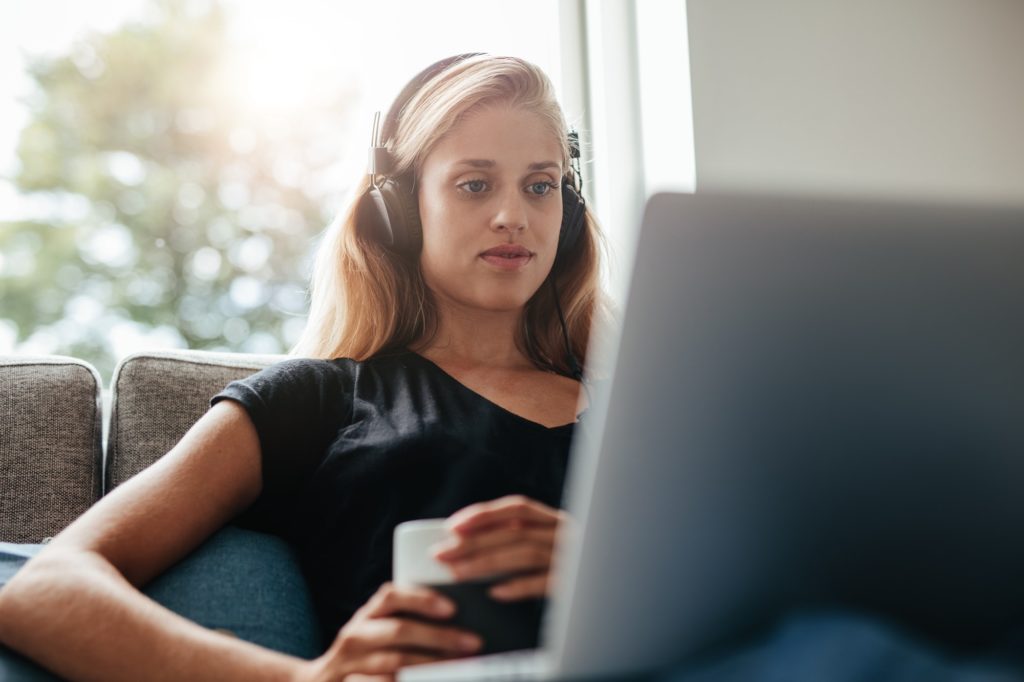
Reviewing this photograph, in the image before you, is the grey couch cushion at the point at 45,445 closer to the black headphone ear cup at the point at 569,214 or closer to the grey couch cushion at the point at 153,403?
the grey couch cushion at the point at 153,403

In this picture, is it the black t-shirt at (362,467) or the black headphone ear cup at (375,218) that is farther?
the black headphone ear cup at (375,218)

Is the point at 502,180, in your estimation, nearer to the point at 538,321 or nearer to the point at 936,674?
the point at 538,321

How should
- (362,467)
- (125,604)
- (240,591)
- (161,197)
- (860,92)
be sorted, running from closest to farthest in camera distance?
(125,604) < (240,591) < (362,467) < (860,92) < (161,197)

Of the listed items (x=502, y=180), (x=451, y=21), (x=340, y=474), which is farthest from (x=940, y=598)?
(x=451, y=21)

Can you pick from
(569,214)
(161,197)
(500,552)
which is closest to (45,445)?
(569,214)

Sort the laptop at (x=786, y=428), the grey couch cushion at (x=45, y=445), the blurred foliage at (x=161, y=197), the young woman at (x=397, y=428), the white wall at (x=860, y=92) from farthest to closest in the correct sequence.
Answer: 1. the blurred foliage at (x=161, y=197)
2. the white wall at (x=860, y=92)
3. the grey couch cushion at (x=45, y=445)
4. the young woman at (x=397, y=428)
5. the laptop at (x=786, y=428)

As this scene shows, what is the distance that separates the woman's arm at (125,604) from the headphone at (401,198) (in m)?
0.48

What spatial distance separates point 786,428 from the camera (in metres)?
0.50

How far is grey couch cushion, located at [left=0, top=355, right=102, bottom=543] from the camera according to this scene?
47.8 inches

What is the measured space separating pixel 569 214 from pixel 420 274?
23 centimetres

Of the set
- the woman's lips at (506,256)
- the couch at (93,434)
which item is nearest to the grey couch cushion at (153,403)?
the couch at (93,434)

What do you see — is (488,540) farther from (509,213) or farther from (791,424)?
(509,213)

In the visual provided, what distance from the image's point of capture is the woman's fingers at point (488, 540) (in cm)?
60

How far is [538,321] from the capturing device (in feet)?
4.73
